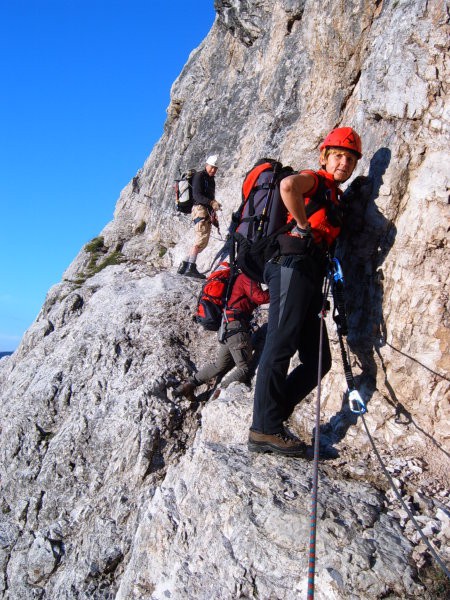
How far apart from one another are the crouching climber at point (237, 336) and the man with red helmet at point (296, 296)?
1803 mm

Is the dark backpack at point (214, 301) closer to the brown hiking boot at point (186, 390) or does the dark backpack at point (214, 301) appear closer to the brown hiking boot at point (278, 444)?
the brown hiking boot at point (186, 390)

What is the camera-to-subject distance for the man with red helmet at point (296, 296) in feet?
18.5

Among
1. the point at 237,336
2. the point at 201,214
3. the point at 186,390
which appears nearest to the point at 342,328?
the point at 237,336

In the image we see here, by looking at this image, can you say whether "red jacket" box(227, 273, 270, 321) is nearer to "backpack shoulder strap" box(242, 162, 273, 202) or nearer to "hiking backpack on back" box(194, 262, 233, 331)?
"hiking backpack on back" box(194, 262, 233, 331)

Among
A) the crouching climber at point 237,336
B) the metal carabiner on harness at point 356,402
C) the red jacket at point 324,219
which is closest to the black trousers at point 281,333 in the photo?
the red jacket at point 324,219

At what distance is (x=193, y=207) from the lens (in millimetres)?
12172

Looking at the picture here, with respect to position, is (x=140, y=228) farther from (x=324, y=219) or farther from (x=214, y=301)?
(x=324, y=219)

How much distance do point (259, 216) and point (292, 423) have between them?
2771 millimetres

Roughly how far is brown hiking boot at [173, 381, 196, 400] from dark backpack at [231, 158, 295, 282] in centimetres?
278

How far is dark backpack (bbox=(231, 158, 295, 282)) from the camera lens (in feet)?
21.1

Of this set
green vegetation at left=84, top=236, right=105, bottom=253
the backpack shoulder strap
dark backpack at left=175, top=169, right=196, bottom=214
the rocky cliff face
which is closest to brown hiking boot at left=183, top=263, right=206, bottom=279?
the rocky cliff face

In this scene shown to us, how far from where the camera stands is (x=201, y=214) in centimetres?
1203

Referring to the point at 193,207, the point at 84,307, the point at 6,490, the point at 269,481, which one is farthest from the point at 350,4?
the point at 6,490

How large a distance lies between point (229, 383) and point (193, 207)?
Result: 551cm
